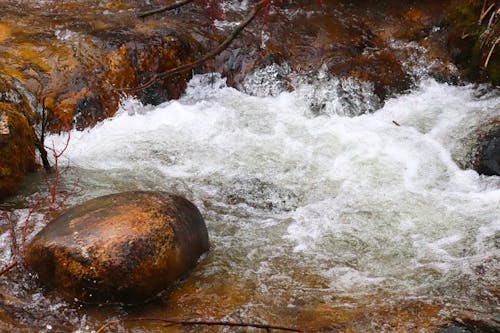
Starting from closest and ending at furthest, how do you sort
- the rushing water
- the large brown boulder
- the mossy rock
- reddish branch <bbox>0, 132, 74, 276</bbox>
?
the large brown boulder → the rushing water → reddish branch <bbox>0, 132, 74, 276</bbox> → the mossy rock

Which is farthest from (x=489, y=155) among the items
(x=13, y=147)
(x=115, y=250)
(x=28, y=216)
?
(x=13, y=147)

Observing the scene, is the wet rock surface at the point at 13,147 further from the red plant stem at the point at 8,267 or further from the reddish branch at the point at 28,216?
the red plant stem at the point at 8,267

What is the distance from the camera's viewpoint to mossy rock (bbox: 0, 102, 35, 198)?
504 cm

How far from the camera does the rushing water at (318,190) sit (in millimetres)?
3844

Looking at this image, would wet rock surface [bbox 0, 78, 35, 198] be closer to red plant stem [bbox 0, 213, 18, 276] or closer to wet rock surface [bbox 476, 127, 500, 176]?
red plant stem [bbox 0, 213, 18, 276]

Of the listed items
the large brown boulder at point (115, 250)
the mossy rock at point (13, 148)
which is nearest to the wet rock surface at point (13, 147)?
the mossy rock at point (13, 148)

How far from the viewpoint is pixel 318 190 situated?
18.2 ft

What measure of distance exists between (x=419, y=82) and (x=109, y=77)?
14.5 ft

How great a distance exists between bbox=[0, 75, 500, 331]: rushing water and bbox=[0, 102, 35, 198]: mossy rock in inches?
20.4

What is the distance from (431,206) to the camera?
5.21 meters

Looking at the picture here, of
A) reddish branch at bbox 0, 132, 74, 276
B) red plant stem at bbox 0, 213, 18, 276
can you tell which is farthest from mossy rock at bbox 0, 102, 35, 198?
red plant stem at bbox 0, 213, 18, 276

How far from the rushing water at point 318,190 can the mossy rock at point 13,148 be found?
518 millimetres

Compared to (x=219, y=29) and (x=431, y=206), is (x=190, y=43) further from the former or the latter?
(x=431, y=206)

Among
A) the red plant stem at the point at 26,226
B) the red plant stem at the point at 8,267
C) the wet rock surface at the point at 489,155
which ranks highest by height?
the wet rock surface at the point at 489,155
